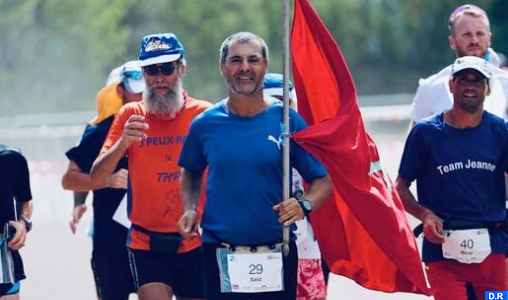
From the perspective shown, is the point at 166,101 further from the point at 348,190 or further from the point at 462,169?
the point at 462,169

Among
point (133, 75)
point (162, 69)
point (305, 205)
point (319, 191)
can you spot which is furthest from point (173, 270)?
point (133, 75)

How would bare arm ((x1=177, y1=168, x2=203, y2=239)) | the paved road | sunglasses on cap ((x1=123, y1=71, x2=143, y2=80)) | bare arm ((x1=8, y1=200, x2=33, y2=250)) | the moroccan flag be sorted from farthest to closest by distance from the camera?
the paved road < sunglasses on cap ((x1=123, y1=71, x2=143, y2=80)) < bare arm ((x1=8, y1=200, x2=33, y2=250)) < the moroccan flag < bare arm ((x1=177, y1=168, x2=203, y2=239))

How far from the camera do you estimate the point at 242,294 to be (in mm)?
7812

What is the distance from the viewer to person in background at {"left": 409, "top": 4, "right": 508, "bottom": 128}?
995cm

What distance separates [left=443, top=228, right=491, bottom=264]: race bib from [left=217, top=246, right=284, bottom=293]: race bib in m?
1.37

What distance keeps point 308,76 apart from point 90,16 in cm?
3599

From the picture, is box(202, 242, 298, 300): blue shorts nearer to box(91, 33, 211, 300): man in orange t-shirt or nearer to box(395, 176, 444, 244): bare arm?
box(91, 33, 211, 300): man in orange t-shirt

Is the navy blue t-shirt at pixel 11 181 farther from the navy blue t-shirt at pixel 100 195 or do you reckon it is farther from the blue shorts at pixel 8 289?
the navy blue t-shirt at pixel 100 195

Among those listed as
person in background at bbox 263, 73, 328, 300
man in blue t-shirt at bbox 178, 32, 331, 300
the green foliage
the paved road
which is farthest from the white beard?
the green foliage

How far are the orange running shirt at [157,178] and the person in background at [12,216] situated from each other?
0.56 m

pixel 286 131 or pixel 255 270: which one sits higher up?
pixel 286 131

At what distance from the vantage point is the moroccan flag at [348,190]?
8164mm

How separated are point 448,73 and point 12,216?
3.11 meters

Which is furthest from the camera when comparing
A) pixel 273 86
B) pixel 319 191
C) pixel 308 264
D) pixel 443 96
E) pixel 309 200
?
pixel 443 96
